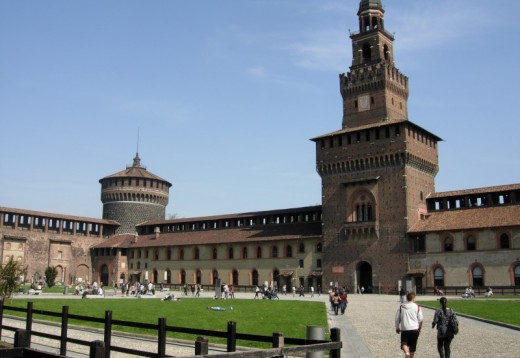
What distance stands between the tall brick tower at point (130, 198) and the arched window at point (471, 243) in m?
50.8

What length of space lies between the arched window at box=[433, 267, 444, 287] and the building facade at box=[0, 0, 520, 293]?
0.09 metres

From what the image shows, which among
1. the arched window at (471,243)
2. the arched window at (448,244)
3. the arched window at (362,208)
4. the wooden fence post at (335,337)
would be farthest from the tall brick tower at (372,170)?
the wooden fence post at (335,337)

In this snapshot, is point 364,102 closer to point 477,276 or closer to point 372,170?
point 372,170

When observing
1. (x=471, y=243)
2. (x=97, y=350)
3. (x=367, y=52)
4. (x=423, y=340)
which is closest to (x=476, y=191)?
(x=471, y=243)

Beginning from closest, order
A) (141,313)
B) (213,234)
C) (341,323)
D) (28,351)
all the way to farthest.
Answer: (28,351) → (341,323) → (141,313) → (213,234)

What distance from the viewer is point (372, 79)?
204 ft

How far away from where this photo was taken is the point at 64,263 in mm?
79375

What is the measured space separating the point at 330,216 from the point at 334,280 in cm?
663

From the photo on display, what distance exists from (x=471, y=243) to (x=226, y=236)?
30.3 m

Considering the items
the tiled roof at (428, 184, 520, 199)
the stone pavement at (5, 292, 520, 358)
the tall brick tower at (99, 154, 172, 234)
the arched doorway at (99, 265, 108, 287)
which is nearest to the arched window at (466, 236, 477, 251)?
the tiled roof at (428, 184, 520, 199)

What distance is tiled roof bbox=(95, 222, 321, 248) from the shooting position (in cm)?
6341

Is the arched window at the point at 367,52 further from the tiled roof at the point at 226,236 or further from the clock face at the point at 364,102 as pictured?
the tiled roof at the point at 226,236

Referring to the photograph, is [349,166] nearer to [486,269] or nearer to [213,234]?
[486,269]

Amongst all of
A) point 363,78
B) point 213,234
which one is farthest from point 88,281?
point 363,78
